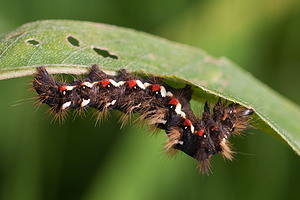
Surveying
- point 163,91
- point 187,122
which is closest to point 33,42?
point 163,91

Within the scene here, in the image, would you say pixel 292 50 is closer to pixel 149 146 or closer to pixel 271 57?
pixel 271 57

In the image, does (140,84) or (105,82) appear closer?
(105,82)

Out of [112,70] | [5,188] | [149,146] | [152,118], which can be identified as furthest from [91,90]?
[5,188]

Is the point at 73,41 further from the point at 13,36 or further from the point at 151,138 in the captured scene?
the point at 151,138

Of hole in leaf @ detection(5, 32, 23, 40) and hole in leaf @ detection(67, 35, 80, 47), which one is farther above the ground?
hole in leaf @ detection(67, 35, 80, 47)

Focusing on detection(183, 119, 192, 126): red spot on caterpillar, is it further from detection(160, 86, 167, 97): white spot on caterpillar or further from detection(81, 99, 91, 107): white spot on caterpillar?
detection(81, 99, 91, 107): white spot on caterpillar

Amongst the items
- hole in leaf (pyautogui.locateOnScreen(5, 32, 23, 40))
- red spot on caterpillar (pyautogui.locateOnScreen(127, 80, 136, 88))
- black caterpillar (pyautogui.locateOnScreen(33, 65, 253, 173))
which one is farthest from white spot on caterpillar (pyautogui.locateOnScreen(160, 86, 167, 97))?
hole in leaf (pyautogui.locateOnScreen(5, 32, 23, 40))
